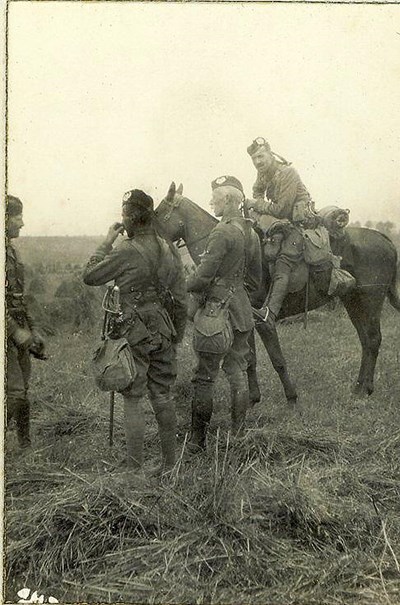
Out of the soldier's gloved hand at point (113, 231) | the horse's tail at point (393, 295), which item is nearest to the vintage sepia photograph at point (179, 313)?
the soldier's gloved hand at point (113, 231)

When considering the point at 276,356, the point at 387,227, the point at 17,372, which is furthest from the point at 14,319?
the point at 387,227

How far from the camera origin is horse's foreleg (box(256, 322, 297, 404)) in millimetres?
5633

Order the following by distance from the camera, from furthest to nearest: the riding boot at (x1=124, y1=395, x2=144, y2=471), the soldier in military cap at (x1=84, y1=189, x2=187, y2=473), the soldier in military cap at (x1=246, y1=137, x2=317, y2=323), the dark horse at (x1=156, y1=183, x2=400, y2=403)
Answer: the dark horse at (x1=156, y1=183, x2=400, y2=403)
the soldier in military cap at (x1=246, y1=137, x2=317, y2=323)
the riding boot at (x1=124, y1=395, x2=144, y2=471)
the soldier in military cap at (x1=84, y1=189, x2=187, y2=473)

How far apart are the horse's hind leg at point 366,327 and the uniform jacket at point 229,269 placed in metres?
1.44

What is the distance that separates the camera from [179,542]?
4.12 meters

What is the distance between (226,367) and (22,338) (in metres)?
1.53

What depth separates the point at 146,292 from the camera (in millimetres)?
4402

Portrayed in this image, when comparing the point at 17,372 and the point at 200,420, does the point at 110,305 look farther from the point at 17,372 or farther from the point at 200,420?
the point at 200,420

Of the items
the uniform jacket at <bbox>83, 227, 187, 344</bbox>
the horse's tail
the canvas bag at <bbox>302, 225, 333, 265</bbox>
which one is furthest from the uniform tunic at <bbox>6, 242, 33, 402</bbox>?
the horse's tail

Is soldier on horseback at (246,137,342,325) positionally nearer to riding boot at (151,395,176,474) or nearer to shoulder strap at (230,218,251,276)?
shoulder strap at (230,218,251,276)

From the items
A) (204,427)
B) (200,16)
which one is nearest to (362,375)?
(204,427)

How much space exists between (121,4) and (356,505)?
12.3 ft

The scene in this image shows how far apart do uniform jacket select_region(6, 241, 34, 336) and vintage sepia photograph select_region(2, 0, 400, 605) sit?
0.04ft

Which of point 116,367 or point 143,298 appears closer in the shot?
point 116,367
